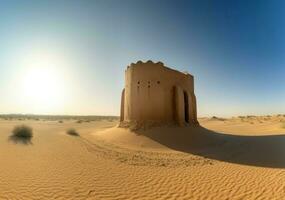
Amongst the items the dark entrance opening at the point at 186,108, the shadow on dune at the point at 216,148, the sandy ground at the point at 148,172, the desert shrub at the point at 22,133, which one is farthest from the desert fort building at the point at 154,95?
the desert shrub at the point at 22,133

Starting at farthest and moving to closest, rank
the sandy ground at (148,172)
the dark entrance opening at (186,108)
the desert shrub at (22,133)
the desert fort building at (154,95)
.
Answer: the dark entrance opening at (186,108) < the desert shrub at (22,133) < the desert fort building at (154,95) < the sandy ground at (148,172)

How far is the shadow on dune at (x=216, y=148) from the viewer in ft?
31.4

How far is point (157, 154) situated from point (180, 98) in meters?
5.77

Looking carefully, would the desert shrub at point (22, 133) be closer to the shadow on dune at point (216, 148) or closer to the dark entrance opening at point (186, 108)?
the shadow on dune at point (216, 148)

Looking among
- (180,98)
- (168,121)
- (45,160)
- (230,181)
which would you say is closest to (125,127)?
(168,121)

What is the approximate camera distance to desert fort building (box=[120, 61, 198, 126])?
583 inches

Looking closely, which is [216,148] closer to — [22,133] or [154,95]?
[154,95]

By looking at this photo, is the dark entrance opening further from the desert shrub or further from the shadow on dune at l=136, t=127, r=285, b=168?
the desert shrub

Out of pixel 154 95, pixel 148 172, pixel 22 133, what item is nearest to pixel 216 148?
pixel 154 95

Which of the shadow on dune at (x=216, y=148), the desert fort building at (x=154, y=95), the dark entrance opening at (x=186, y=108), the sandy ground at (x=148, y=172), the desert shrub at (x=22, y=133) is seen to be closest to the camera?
the sandy ground at (x=148, y=172)

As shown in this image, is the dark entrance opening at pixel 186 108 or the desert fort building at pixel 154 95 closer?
the desert fort building at pixel 154 95

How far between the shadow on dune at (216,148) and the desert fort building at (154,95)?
112 centimetres

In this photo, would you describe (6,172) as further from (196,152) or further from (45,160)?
(196,152)

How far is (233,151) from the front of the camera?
11477mm
